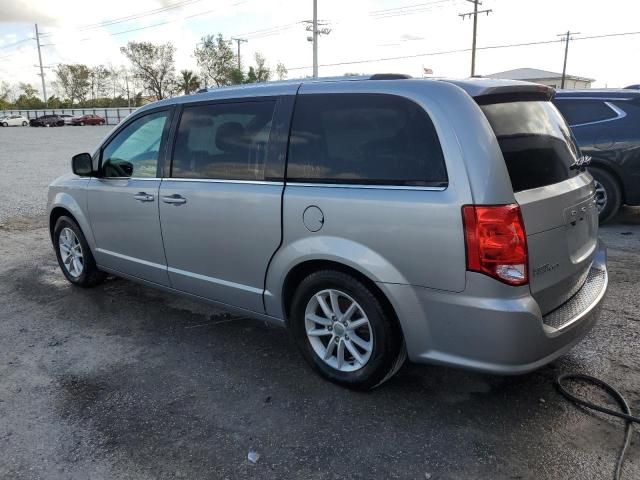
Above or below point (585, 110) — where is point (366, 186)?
below

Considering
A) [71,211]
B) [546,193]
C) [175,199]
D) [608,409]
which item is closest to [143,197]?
[175,199]

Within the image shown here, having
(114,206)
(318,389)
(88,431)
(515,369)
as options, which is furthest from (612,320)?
(114,206)

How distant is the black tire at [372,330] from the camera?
2.96 meters

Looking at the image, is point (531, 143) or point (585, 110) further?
point (585, 110)

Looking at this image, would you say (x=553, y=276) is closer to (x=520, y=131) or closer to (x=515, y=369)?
(x=515, y=369)

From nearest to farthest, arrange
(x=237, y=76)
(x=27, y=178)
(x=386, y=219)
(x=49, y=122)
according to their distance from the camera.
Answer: (x=386, y=219) < (x=27, y=178) < (x=49, y=122) < (x=237, y=76)

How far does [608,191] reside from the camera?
23.2 ft

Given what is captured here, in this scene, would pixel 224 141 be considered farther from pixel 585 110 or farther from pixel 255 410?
pixel 585 110

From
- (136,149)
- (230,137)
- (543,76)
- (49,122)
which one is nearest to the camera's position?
(230,137)

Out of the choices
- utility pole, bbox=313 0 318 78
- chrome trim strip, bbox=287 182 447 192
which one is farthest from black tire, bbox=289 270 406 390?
utility pole, bbox=313 0 318 78

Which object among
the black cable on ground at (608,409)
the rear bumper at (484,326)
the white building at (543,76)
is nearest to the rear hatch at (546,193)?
the rear bumper at (484,326)

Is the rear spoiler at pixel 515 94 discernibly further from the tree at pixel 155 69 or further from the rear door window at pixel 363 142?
the tree at pixel 155 69

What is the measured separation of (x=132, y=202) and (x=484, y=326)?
115 inches

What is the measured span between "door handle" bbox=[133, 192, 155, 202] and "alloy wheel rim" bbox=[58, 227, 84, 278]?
50.5 inches
